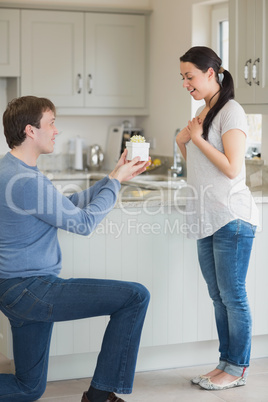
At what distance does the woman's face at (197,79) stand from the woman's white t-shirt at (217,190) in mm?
110

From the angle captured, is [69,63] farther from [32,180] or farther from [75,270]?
[32,180]

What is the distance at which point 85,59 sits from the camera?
5.43 m

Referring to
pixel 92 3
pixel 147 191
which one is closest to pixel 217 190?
pixel 147 191

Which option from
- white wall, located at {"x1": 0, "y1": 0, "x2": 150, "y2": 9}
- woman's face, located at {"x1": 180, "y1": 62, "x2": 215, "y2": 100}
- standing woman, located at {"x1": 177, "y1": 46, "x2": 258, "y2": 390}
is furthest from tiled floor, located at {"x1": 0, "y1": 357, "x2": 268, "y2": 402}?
white wall, located at {"x1": 0, "y1": 0, "x2": 150, "y2": 9}

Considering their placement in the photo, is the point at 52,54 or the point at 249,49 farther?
the point at 52,54

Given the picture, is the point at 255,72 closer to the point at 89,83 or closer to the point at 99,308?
the point at 99,308

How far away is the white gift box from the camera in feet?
8.46

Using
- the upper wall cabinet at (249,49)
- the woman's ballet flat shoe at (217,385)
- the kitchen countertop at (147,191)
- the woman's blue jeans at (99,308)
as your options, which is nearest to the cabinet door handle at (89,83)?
the kitchen countertop at (147,191)

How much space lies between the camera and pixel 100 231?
119 inches

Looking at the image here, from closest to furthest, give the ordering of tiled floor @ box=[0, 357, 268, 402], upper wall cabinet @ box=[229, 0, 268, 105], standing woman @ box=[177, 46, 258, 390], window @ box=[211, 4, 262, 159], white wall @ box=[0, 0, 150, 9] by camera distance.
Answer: standing woman @ box=[177, 46, 258, 390], tiled floor @ box=[0, 357, 268, 402], upper wall cabinet @ box=[229, 0, 268, 105], window @ box=[211, 4, 262, 159], white wall @ box=[0, 0, 150, 9]

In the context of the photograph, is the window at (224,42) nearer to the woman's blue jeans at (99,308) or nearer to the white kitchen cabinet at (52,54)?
the white kitchen cabinet at (52,54)

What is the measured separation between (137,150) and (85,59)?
302cm

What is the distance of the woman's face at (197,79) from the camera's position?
2742mm

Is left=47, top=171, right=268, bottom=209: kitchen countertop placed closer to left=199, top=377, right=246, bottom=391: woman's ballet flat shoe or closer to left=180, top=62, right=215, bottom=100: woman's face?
left=180, top=62, right=215, bottom=100: woman's face
